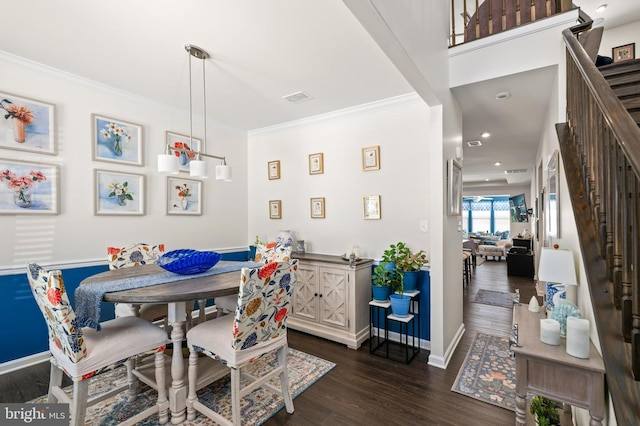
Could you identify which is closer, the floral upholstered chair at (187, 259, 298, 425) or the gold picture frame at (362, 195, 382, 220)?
the floral upholstered chair at (187, 259, 298, 425)

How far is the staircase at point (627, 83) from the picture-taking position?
79.4 inches

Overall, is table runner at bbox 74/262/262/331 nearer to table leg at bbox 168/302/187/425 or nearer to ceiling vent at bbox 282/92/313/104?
table leg at bbox 168/302/187/425

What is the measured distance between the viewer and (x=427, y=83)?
90.3 inches

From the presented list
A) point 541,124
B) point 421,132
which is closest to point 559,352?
point 421,132

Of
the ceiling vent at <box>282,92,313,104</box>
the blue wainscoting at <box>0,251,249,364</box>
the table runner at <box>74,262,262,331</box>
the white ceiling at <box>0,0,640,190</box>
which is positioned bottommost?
the blue wainscoting at <box>0,251,249,364</box>

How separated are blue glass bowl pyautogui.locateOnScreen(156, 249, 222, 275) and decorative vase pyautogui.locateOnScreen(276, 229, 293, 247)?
4.75 ft

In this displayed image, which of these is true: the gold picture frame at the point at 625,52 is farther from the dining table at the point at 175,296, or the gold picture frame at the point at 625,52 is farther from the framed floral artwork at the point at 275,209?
the dining table at the point at 175,296

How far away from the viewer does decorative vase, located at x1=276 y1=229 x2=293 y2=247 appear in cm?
391

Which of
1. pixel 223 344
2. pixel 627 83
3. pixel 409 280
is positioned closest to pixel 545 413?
pixel 409 280

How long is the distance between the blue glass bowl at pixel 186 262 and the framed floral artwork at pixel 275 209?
1.81 meters

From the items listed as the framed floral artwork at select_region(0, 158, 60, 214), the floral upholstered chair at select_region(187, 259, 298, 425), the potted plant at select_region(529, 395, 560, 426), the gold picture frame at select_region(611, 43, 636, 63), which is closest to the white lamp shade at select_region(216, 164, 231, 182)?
the floral upholstered chair at select_region(187, 259, 298, 425)

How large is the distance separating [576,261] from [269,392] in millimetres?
2322

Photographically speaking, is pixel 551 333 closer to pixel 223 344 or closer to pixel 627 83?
pixel 223 344

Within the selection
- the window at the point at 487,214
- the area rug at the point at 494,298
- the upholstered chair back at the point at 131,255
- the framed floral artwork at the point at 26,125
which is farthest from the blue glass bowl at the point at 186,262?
the window at the point at 487,214
